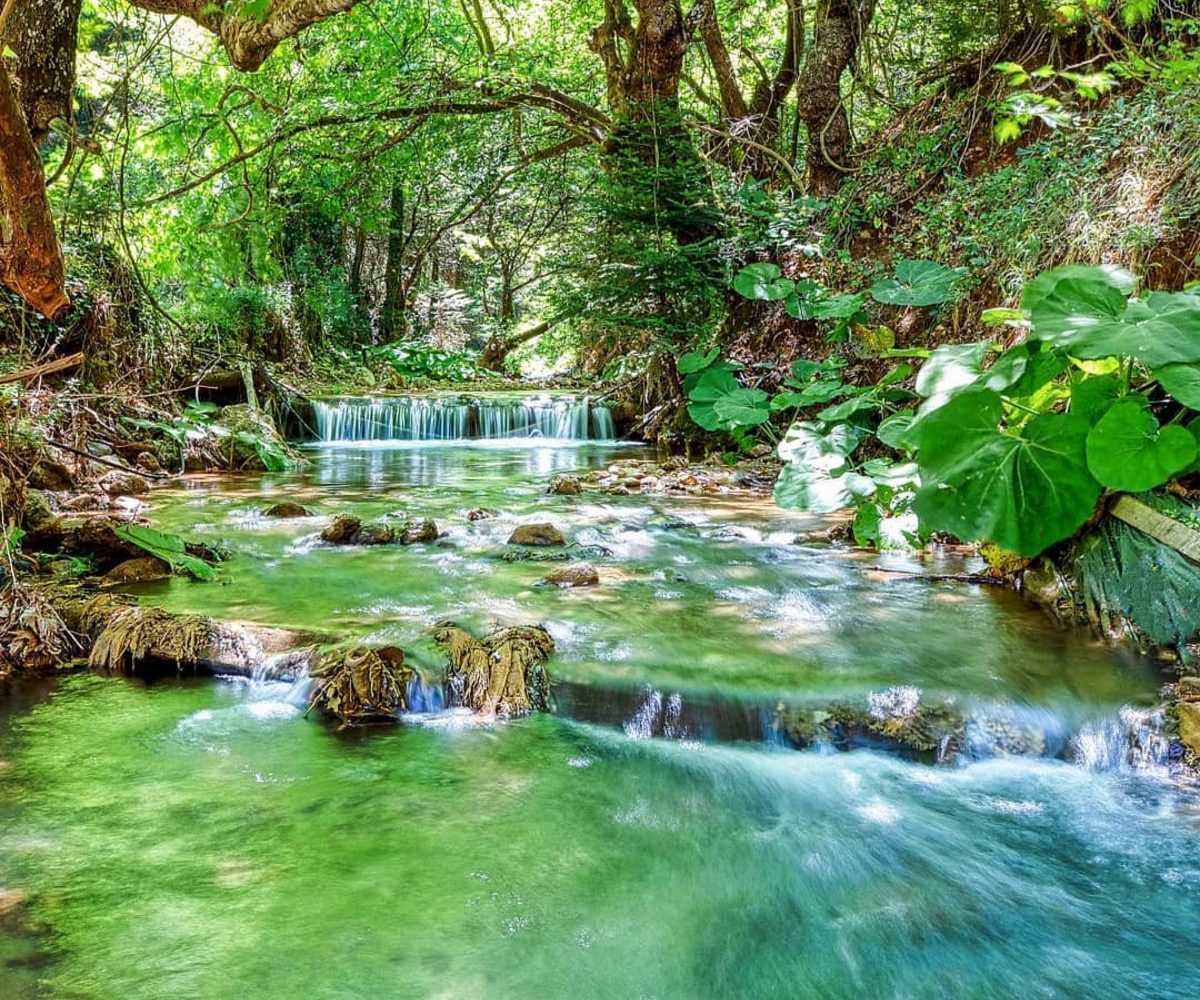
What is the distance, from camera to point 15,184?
288 cm

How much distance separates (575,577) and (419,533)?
1.53 metres

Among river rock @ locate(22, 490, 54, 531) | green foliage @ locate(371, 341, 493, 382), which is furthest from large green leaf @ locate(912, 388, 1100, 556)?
green foliage @ locate(371, 341, 493, 382)

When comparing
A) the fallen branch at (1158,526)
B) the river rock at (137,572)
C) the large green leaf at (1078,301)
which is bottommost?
the river rock at (137,572)

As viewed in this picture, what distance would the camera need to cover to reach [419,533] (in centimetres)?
529

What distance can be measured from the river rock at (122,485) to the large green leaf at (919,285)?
599cm

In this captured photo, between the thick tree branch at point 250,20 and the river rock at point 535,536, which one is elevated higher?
the thick tree branch at point 250,20

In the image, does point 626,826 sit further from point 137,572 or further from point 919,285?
point 919,285

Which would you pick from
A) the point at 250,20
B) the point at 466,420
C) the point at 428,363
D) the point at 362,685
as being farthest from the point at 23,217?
the point at 428,363

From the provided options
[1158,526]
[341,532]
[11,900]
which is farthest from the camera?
[341,532]

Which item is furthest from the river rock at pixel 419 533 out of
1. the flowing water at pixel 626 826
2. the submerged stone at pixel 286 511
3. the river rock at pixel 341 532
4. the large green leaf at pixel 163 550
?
the flowing water at pixel 626 826

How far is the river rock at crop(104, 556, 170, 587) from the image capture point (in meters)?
3.99

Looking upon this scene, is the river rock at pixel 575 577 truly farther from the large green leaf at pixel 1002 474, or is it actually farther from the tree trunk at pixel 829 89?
the tree trunk at pixel 829 89

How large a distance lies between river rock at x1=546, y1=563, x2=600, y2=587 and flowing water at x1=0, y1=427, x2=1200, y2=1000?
36 cm

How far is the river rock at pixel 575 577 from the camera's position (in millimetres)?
4199
